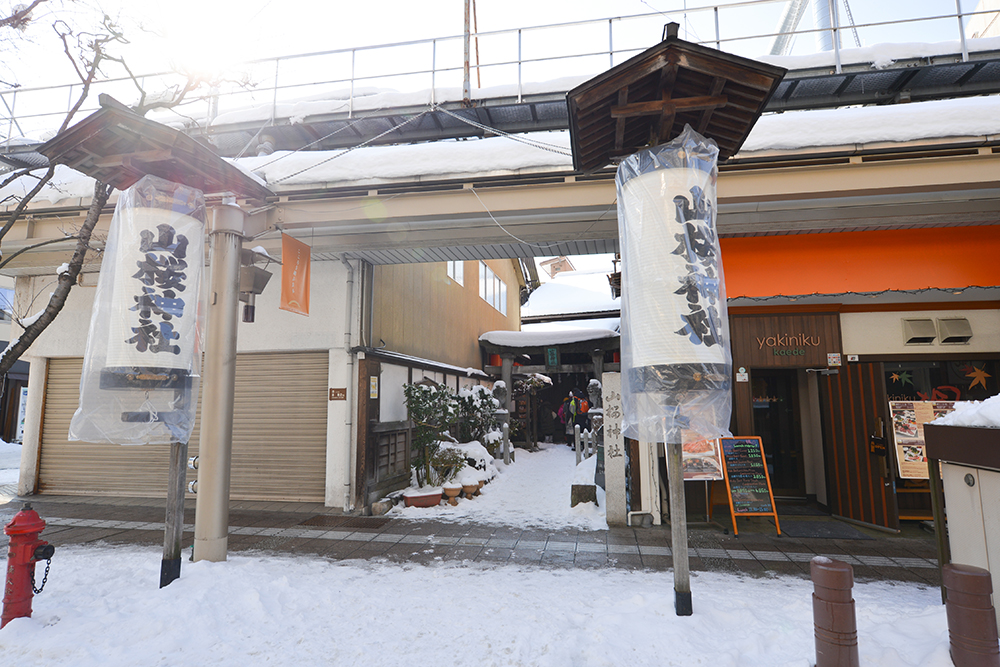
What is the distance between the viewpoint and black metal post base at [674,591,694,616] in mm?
4230

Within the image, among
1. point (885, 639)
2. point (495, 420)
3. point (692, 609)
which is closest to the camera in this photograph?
point (885, 639)

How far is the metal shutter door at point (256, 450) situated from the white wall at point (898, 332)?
906 centimetres

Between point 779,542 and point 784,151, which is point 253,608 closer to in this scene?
point 779,542

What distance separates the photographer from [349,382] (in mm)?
9320

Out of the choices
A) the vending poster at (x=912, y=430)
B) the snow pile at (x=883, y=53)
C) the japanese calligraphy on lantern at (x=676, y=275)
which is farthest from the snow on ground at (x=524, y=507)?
the snow pile at (x=883, y=53)

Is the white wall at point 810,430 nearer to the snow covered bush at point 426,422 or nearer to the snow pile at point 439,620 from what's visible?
the snow pile at point 439,620

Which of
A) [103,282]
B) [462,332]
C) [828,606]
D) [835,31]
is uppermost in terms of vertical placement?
[835,31]

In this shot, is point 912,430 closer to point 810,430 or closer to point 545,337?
point 810,430

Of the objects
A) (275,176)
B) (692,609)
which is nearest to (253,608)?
(692,609)

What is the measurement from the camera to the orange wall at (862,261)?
747 cm

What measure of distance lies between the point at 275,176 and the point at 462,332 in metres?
9.23

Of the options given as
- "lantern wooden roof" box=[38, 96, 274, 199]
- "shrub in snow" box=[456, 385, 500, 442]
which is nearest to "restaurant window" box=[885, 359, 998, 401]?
"shrub in snow" box=[456, 385, 500, 442]

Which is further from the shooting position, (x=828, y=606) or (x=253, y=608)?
(x=253, y=608)

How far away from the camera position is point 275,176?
26.1 feet
